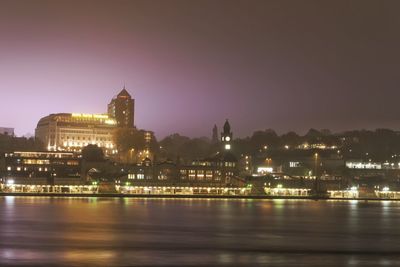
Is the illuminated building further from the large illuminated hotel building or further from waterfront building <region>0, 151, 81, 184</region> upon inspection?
waterfront building <region>0, 151, 81, 184</region>

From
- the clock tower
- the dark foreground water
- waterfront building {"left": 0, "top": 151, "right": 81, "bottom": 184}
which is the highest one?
the clock tower

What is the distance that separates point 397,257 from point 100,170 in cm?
9521

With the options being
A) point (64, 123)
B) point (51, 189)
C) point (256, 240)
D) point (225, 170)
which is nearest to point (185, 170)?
point (225, 170)

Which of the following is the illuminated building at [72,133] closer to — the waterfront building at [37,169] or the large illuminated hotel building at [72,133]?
the large illuminated hotel building at [72,133]

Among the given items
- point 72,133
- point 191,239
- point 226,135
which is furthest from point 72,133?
point 191,239

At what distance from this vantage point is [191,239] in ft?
121

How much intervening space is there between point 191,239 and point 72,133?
15729 cm

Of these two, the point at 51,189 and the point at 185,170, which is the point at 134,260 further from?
the point at 185,170

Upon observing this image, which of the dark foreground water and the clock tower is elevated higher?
the clock tower

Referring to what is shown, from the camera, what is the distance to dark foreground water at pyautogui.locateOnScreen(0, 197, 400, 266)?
28703 mm

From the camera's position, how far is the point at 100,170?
12294 cm

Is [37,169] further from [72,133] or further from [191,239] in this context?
[191,239]

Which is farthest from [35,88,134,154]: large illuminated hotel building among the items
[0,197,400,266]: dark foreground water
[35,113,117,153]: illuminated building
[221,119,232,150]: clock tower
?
[0,197,400,266]: dark foreground water

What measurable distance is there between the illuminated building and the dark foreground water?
133813 millimetres
